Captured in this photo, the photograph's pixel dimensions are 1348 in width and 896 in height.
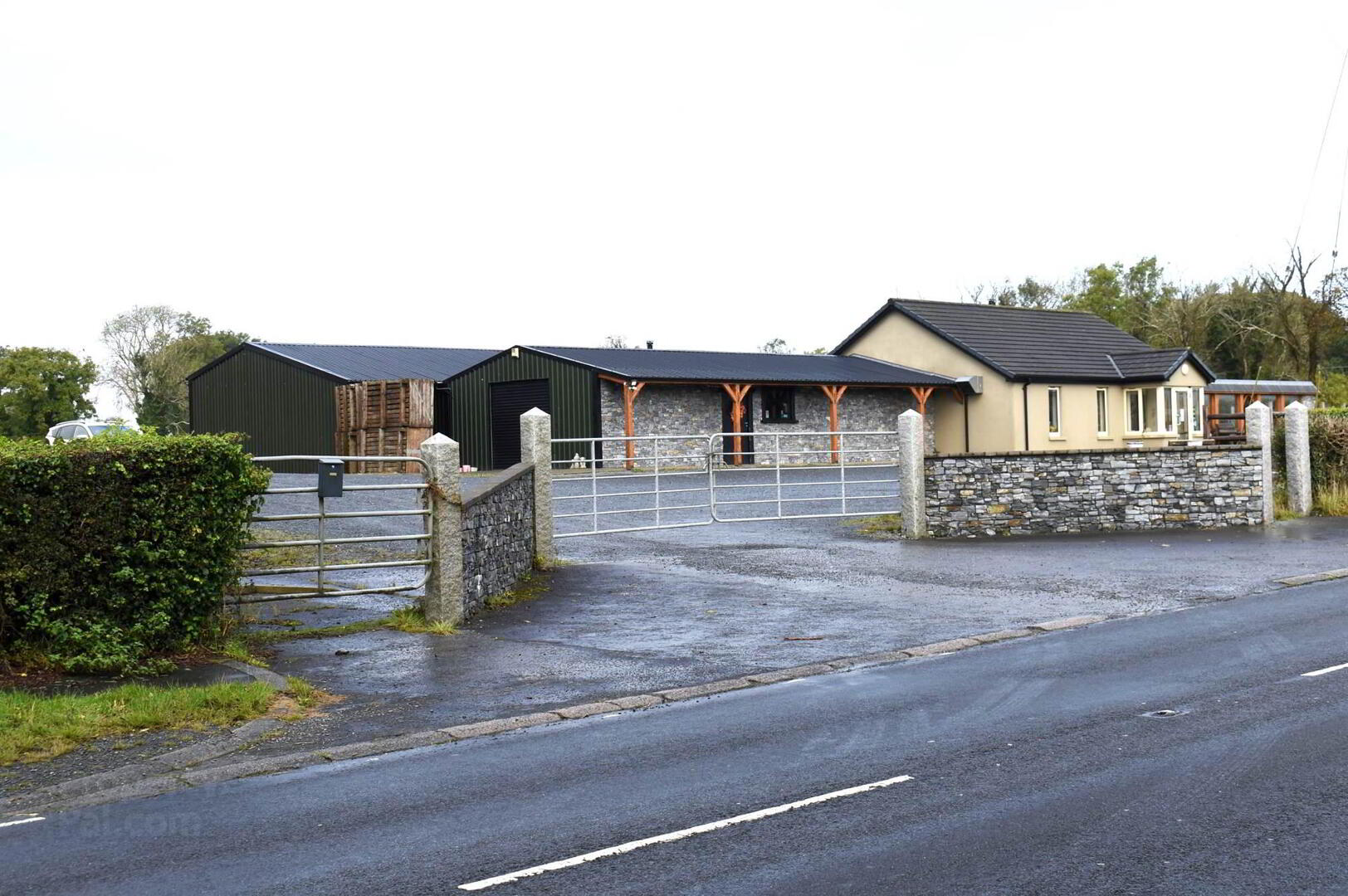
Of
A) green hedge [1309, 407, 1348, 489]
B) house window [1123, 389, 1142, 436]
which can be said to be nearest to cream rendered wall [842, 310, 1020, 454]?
house window [1123, 389, 1142, 436]

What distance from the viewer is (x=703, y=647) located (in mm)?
10961

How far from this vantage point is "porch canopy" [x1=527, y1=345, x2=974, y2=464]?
128 feet

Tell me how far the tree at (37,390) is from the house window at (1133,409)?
2024 inches

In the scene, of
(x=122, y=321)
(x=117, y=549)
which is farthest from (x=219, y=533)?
(x=122, y=321)

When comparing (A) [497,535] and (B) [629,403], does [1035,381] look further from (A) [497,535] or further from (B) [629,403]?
(A) [497,535]

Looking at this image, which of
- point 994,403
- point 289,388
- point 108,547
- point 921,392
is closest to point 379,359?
point 289,388

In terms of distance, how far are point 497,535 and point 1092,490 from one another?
1124 centimetres

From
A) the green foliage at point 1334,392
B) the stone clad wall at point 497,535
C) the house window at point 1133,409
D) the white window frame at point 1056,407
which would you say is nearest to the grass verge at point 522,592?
the stone clad wall at point 497,535

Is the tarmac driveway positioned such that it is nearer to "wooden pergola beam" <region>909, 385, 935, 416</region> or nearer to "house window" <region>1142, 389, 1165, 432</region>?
"wooden pergola beam" <region>909, 385, 935, 416</region>

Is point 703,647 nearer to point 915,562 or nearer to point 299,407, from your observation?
point 915,562

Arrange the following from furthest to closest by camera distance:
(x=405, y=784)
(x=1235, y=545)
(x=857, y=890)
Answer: (x=1235, y=545) → (x=405, y=784) → (x=857, y=890)

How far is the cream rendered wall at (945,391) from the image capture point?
151 ft

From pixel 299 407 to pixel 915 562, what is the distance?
3084 cm

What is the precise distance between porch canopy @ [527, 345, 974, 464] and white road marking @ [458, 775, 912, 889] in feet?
105
